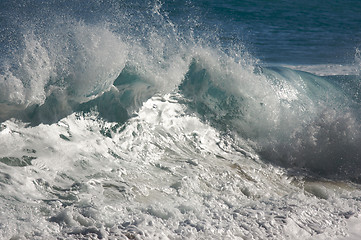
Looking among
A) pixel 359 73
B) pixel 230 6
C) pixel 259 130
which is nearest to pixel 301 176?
pixel 259 130

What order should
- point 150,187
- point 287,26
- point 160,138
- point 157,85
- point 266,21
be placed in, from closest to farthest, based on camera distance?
point 150,187 → point 160,138 → point 157,85 → point 287,26 → point 266,21

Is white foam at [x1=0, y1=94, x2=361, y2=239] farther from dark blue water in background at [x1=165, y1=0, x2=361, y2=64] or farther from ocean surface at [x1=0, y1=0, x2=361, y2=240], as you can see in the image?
dark blue water in background at [x1=165, y1=0, x2=361, y2=64]

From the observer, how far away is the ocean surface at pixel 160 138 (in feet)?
11.7

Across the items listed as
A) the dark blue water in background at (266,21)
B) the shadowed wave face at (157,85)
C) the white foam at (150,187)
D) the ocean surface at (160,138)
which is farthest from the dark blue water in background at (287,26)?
the white foam at (150,187)

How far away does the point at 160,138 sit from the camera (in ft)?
17.7

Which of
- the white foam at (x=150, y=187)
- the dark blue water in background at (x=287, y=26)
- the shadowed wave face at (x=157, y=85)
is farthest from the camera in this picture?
the dark blue water in background at (x=287, y=26)

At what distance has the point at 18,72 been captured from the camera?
4.70 meters

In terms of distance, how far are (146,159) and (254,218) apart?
4.85 ft

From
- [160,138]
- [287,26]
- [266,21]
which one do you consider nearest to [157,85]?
[160,138]

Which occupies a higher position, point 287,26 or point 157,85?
point 287,26

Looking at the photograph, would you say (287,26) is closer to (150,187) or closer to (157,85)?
(157,85)

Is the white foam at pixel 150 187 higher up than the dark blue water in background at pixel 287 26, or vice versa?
the dark blue water in background at pixel 287 26

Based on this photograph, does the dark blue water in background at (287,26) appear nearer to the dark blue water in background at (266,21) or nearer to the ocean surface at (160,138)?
the dark blue water in background at (266,21)

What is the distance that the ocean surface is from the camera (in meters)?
3.56
